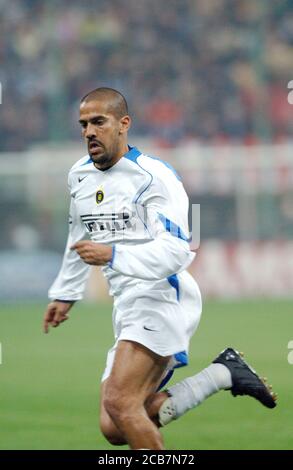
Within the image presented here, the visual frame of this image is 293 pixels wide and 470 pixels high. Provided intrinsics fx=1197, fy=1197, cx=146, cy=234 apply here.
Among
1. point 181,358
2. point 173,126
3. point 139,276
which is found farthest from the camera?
point 173,126

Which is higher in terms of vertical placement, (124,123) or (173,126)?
(173,126)

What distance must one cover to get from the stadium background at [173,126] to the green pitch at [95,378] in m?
0.21

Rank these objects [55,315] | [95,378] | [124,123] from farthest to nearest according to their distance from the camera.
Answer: [95,378]
[55,315]
[124,123]

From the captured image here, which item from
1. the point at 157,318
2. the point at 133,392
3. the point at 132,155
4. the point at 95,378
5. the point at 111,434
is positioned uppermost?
the point at 132,155

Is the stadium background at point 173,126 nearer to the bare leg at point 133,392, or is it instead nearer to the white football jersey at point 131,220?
the white football jersey at point 131,220

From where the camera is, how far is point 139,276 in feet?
19.4

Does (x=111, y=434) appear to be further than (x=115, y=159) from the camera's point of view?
No

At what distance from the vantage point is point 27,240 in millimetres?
20562

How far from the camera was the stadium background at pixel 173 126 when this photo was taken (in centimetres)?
2008

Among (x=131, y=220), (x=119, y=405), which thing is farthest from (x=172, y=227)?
(x=119, y=405)

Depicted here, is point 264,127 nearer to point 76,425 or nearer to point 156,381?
point 76,425

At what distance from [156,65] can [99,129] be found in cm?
1714

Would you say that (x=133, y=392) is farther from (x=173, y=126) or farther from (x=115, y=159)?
(x=173, y=126)
